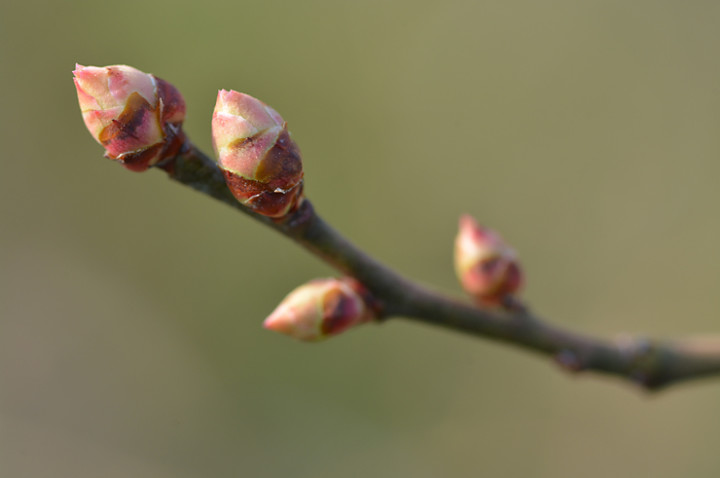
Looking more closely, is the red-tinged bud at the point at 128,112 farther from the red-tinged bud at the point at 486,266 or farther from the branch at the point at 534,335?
the red-tinged bud at the point at 486,266

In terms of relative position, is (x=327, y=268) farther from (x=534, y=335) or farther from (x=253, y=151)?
(x=253, y=151)

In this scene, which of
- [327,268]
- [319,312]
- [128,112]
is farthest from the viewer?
[327,268]

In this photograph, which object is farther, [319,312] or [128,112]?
[319,312]

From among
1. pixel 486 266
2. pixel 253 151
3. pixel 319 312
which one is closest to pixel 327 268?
pixel 486 266

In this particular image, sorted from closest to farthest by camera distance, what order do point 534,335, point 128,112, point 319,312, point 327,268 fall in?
1. point 128,112
2. point 319,312
3. point 534,335
4. point 327,268

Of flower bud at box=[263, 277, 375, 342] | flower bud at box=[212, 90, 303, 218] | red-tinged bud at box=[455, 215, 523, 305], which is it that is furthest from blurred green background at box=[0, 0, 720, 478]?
flower bud at box=[212, 90, 303, 218]

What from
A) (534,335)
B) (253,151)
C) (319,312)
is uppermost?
(253,151)

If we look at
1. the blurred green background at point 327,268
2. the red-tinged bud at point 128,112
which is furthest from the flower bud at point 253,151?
the blurred green background at point 327,268

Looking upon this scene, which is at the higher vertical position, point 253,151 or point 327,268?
point 253,151
